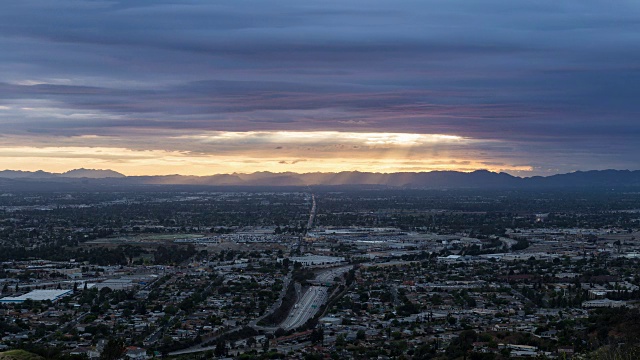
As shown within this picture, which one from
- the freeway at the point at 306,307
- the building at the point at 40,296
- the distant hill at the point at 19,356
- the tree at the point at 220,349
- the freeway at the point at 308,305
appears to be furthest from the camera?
the building at the point at 40,296

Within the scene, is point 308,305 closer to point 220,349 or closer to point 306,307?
point 306,307

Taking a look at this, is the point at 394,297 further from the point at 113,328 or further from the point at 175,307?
the point at 113,328

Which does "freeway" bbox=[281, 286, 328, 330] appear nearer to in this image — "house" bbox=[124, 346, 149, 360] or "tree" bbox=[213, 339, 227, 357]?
"tree" bbox=[213, 339, 227, 357]

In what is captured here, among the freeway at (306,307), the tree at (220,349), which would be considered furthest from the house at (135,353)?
the freeway at (306,307)

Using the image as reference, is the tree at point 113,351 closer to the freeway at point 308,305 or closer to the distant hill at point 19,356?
the distant hill at point 19,356

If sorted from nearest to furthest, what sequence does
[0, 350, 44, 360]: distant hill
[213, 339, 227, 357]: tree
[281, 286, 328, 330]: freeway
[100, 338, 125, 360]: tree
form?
[0, 350, 44, 360]: distant hill, [100, 338, 125, 360]: tree, [213, 339, 227, 357]: tree, [281, 286, 328, 330]: freeway

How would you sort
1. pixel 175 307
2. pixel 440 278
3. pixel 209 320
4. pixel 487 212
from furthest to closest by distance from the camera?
pixel 487 212
pixel 440 278
pixel 175 307
pixel 209 320

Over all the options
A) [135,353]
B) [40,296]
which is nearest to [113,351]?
[135,353]

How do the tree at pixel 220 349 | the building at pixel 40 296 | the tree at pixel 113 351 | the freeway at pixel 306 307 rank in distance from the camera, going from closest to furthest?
the tree at pixel 113 351
the tree at pixel 220 349
the freeway at pixel 306 307
the building at pixel 40 296

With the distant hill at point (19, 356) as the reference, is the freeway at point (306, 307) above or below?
below

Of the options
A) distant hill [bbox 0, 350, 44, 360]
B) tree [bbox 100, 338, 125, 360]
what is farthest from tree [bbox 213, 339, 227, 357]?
distant hill [bbox 0, 350, 44, 360]

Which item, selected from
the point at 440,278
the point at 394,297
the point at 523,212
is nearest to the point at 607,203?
the point at 523,212
